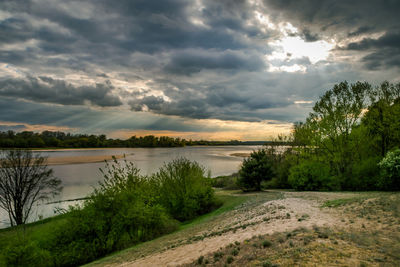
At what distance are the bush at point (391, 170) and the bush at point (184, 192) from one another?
53.0 ft

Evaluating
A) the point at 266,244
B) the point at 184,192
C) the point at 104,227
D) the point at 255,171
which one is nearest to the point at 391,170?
the point at 255,171

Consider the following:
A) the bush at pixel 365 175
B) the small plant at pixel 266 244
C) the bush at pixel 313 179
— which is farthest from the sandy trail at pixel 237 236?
the bush at pixel 365 175

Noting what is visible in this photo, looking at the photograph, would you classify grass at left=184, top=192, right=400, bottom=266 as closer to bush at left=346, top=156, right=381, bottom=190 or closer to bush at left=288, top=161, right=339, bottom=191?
bush at left=346, top=156, right=381, bottom=190

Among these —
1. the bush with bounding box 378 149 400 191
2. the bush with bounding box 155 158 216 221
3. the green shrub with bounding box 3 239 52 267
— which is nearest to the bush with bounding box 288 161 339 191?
the bush with bounding box 378 149 400 191

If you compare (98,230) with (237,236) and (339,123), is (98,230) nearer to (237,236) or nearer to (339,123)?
(237,236)

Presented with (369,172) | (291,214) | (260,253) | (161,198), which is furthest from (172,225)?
(369,172)

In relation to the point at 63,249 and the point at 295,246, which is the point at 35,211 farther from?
the point at 295,246

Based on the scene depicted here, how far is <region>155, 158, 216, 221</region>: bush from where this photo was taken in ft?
78.1

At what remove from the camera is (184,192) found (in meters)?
24.5

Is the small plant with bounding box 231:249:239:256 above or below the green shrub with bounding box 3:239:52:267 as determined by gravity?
above

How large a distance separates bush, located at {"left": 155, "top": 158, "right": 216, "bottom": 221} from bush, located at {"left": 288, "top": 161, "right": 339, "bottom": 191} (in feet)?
34.2

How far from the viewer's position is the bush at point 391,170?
56.2 feet

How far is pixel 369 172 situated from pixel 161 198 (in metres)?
22.4

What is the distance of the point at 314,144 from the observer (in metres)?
30.8
